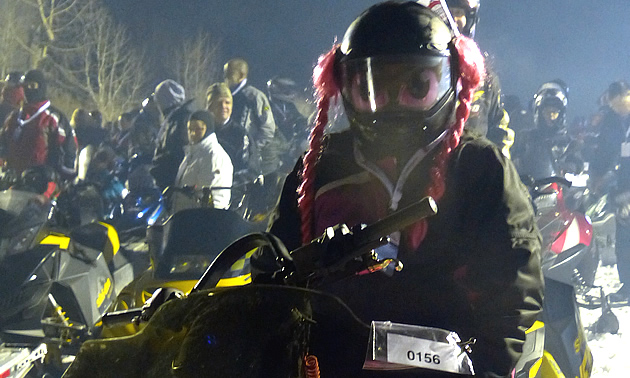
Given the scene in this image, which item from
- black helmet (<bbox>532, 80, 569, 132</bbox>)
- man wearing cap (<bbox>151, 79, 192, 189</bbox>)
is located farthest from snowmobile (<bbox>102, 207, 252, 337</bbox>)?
black helmet (<bbox>532, 80, 569, 132</bbox>)

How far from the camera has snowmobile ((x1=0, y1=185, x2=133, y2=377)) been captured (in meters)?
3.71

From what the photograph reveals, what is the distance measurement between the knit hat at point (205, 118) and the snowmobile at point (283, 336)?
4714 mm

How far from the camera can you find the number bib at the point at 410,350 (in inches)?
36.3

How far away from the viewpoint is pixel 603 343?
16.6 ft

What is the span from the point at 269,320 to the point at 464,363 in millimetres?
334

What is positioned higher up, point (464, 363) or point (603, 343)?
point (603, 343)

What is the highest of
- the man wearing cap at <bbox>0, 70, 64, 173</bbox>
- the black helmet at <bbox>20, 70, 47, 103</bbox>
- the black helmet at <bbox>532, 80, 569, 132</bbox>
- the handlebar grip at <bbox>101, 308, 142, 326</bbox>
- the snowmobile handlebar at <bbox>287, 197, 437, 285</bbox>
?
the black helmet at <bbox>532, 80, 569, 132</bbox>

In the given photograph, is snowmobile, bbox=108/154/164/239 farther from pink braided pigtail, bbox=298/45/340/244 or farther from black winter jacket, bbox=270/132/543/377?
black winter jacket, bbox=270/132/543/377

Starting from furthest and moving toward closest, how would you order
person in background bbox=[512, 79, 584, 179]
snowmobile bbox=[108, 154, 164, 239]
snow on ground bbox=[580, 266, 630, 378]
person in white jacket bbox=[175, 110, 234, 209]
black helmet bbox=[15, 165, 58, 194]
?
person in background bbox=[512, 79, 584, 179] → person in white jacket bbox=[175, 110, 234, 209] → black helmet bbox=[15, 165, 58, 194] → snowmobile bbox=[108, 154, 164, 239] → snow on ground bbox=[580, 266, 630, 378]

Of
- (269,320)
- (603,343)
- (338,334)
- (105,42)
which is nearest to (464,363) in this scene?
(338,334)

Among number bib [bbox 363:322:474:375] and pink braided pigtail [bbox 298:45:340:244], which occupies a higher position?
pink braided pigtail [bbox 298:45:340:244]

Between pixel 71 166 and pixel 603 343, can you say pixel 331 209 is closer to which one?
pixel 603 343

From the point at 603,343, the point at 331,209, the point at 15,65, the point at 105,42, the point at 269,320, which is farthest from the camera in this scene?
the point at 105,42

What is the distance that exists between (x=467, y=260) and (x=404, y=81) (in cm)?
50
